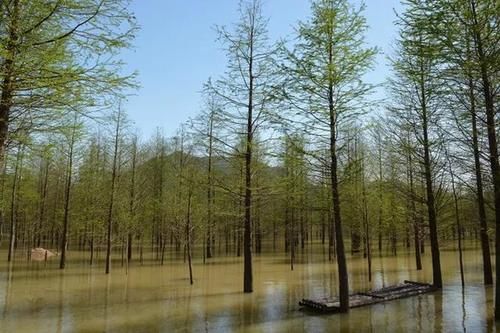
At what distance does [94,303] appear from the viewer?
1390 cm

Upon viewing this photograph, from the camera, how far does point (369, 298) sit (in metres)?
13.3

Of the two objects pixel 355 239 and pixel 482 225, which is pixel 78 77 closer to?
pixel 482 225

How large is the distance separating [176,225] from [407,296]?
35.6 ft

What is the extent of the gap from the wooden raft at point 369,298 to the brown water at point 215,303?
37 centimetres

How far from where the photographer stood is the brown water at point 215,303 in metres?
10.4

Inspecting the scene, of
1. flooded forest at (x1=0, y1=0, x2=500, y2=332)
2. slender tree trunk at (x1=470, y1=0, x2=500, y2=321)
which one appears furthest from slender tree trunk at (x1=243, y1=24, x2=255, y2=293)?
slender tree trunk at (x1=470, y1=0, x2=500, y2=321)

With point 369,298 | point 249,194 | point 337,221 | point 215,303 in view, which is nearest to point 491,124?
point 337,221

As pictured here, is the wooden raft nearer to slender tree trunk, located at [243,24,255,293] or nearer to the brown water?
the brown water

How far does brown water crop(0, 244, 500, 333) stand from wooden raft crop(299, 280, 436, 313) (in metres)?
0.37

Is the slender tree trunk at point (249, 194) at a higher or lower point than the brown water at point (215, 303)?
higher

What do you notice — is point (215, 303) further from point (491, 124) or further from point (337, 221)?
point (491, 124)

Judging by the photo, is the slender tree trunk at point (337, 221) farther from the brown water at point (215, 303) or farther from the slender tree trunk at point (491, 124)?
the slender tree trunk at point (491, 124)

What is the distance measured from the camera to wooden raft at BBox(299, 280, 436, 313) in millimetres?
11906

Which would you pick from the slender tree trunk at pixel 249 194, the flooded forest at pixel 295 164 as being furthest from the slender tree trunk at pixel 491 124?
the slender tree trunk at pixel 249 194
